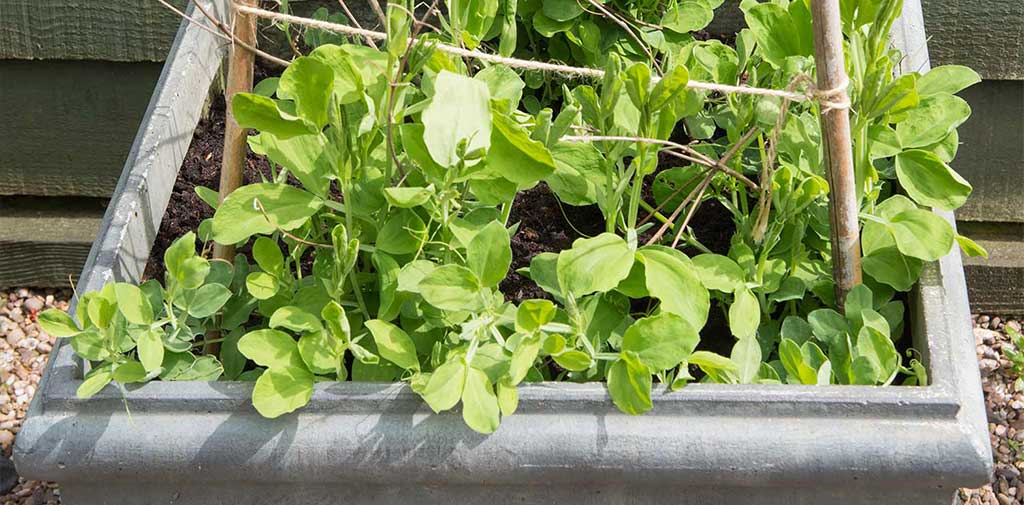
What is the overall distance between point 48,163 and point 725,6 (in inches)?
49.9

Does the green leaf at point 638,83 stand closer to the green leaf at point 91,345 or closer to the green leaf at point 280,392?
the green leaf at point 280,392

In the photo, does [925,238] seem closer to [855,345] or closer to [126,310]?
[855,345]

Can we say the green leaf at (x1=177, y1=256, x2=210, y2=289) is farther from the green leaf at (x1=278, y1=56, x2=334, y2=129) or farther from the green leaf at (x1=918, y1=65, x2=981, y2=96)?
the green leaf at (x1=918, y1=65, x2=981, y2=96)

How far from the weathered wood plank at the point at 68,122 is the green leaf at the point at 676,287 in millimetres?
1254

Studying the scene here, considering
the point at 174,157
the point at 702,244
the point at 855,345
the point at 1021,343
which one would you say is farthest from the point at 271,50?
the point at 1021,343

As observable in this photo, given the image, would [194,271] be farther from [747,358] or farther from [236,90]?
[747,358]

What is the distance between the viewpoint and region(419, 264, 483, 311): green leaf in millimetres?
838

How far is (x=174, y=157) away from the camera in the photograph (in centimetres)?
120

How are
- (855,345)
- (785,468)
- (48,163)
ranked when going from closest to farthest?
(785,468) → (855,345) → (48,163)

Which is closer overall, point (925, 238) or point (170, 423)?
point (170, 423)

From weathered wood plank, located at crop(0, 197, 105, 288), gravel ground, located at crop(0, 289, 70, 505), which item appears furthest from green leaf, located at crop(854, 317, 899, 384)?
weathered wood plank, located at crop(0, 197, 105, 288)

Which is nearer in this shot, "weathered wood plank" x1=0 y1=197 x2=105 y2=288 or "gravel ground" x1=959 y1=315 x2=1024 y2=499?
"gravel ground" x1=959 y1=315 x2=1024 y2=499

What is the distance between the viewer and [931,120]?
1033 mm

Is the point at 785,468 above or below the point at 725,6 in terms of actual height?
below
